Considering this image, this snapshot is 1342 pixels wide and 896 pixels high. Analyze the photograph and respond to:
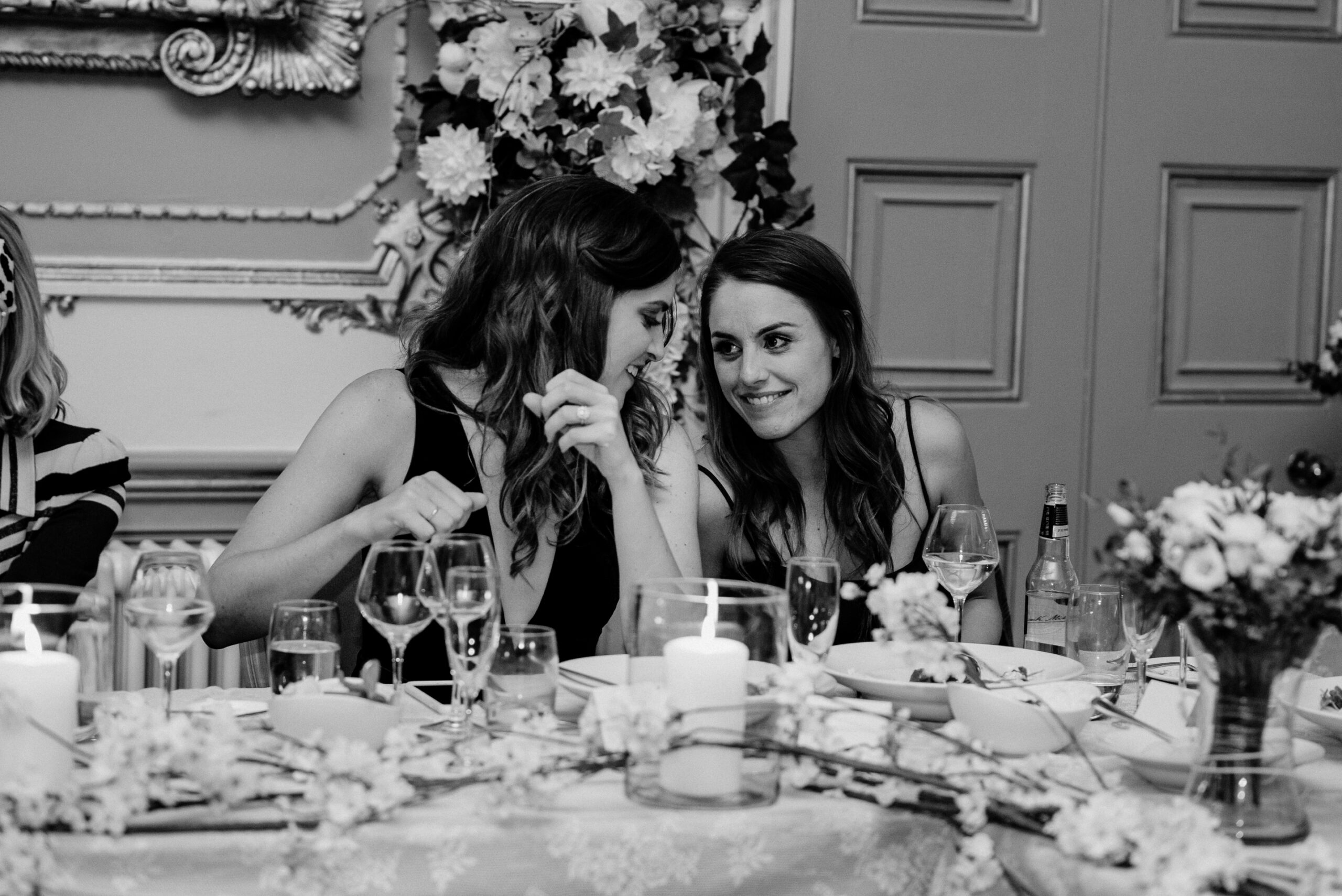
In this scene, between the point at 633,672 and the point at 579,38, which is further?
the point at 579,38

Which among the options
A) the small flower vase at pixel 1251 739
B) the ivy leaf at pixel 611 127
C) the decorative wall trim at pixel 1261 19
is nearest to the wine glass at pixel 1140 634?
the small flower vase at pixel 1251 739

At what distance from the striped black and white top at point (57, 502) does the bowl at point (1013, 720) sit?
52.8 inches

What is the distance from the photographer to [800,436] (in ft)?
7.81

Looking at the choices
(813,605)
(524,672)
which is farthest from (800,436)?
(524,672)

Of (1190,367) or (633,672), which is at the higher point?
(1190,367)

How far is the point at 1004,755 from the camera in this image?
124 centimetres

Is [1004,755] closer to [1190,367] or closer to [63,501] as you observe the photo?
[63,501]

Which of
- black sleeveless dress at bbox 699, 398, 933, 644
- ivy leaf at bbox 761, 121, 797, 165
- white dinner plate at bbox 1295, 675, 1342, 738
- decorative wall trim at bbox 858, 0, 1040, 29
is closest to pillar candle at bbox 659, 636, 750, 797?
white dinner plate at bbox 1295, 675, 1342, 738

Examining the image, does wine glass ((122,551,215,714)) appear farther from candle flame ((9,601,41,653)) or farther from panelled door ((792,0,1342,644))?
panelled door ((792,0,1342,644))

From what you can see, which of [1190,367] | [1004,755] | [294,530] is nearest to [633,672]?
[1004,755]

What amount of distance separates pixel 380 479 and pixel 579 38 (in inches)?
40.2

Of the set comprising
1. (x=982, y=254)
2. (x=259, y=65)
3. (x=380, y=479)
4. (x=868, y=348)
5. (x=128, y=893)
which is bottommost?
(x=128, y=893)

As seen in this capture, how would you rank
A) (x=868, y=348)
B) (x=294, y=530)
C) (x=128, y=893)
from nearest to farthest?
1. (x=128, y=893)
2. (x=294, y=530)
3. (x=868, y=348)

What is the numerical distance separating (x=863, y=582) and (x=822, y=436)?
0.94 ft
